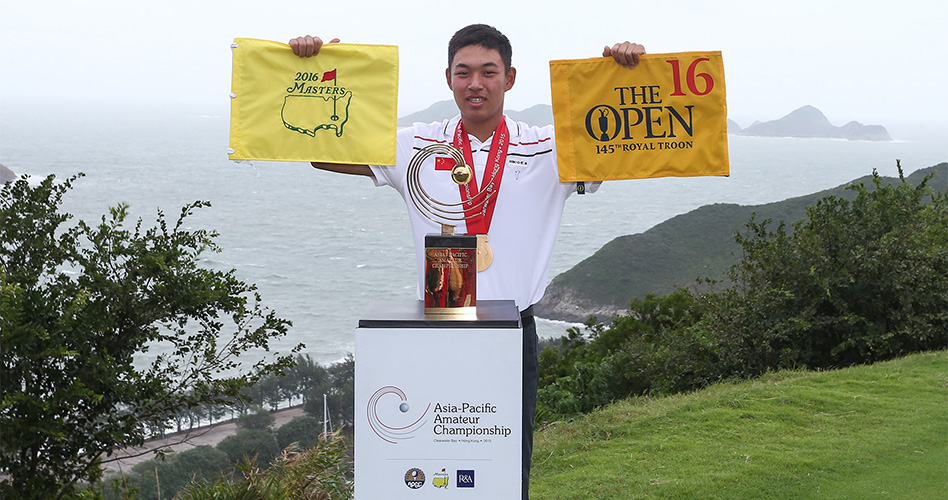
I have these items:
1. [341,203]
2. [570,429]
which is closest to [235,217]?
[341,203]

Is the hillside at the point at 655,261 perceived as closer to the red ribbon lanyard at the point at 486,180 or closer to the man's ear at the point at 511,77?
the man's ear at the point at 511,77

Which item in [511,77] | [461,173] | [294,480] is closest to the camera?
[461,173]

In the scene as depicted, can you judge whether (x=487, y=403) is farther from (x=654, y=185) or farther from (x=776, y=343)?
(x=654, y=185)

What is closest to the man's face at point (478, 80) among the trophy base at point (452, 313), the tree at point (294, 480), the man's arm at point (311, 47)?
the man's arm at point (311, 47)

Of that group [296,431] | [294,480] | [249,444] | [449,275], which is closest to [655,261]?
[296,431]

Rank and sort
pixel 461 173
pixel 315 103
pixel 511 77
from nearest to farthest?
pixel 461 173 → pixel 511 77 → pixel 315 103

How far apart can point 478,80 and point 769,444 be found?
4067 mm

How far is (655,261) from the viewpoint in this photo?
31.3 m

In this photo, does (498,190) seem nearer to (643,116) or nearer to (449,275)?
(449,275)

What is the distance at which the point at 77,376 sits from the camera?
520 cm

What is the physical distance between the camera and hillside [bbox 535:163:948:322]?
29891mm

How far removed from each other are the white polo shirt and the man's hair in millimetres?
265

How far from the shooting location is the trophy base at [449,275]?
2.79m

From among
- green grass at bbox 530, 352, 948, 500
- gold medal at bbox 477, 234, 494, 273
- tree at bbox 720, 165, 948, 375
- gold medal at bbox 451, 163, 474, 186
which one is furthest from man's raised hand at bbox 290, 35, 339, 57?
tree at bbox 720, 165, 948, 375
